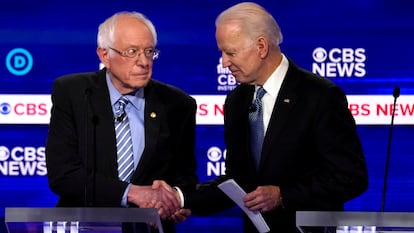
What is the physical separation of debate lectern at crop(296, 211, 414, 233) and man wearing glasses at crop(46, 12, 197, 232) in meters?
1.03

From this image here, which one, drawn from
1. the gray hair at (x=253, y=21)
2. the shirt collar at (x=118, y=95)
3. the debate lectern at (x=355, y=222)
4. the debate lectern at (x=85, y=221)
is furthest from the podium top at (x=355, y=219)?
the shirt collar at (x=118, y=95)

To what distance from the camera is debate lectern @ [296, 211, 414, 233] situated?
266 centimetres

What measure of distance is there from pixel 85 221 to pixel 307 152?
3.90ft

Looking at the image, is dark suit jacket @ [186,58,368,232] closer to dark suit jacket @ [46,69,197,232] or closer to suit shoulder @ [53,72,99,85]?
dark suit jacket @ [46,69,197,232]

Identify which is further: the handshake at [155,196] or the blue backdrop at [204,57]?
the blue backdrop at [204,57]

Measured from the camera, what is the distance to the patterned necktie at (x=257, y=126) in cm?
367

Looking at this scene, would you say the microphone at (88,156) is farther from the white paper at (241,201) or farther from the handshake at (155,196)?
the white paper at (241,201)

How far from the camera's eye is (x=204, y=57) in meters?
4.98

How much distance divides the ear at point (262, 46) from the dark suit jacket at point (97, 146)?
0.42 m

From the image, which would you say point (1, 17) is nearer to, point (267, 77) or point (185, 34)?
point (185, 34)

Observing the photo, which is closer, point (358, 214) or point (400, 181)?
point (358, 214)

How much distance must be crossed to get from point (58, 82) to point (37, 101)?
1198 millimetres

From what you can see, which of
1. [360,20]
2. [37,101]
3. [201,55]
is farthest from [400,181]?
[37,101]

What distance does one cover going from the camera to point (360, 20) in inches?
194
